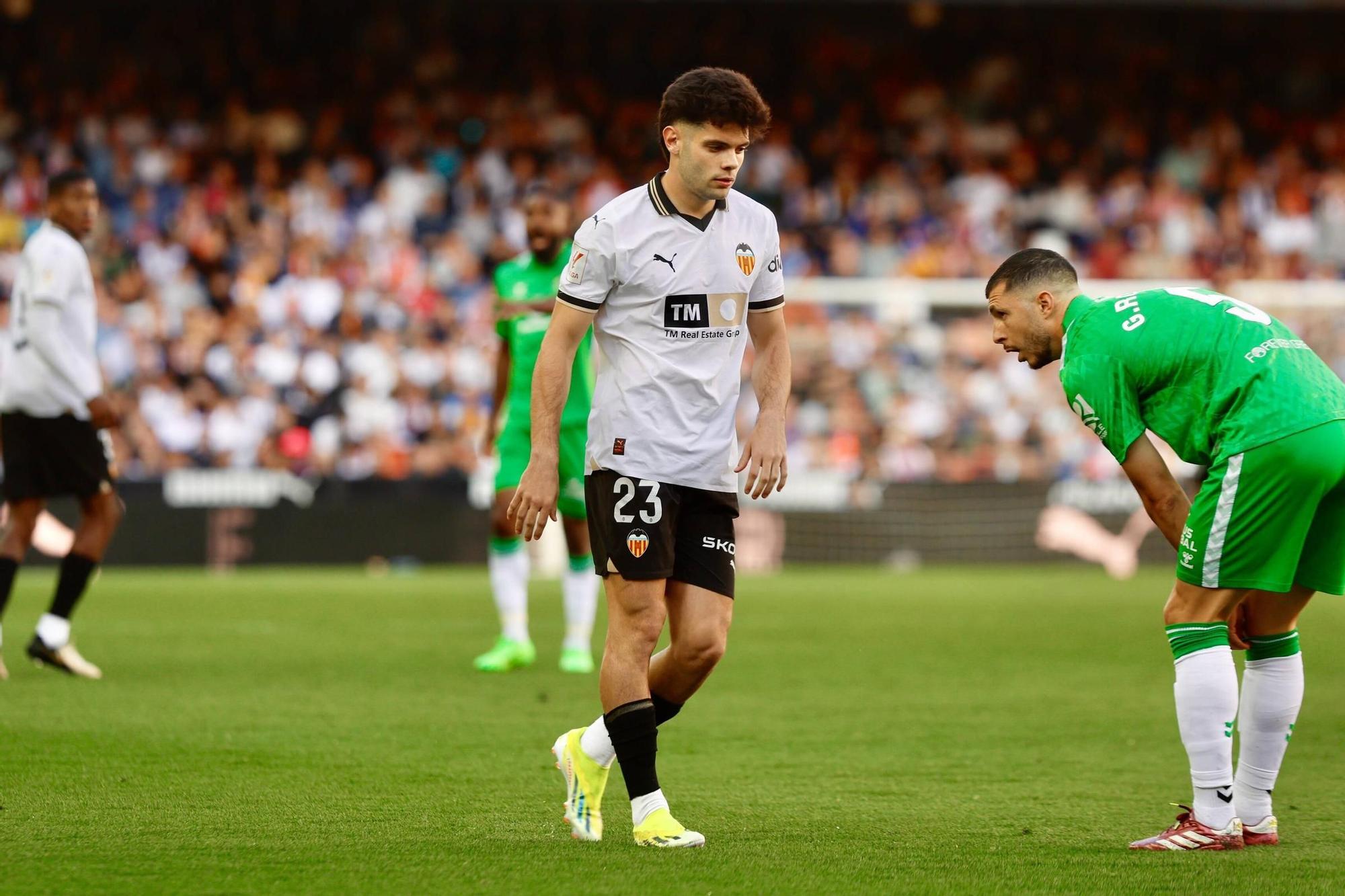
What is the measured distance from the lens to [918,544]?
20.0 metres

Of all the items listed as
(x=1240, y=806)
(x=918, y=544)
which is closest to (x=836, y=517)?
(x=918, y=544)

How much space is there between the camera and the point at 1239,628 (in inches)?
214

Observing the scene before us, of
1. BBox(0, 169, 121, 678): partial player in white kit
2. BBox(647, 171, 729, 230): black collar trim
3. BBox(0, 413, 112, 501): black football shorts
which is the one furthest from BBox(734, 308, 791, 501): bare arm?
BBox(0, 413, 112, 501): black football shorts

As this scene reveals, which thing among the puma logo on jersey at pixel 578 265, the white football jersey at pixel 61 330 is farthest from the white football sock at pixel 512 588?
the puma logo on jersey at pixel 578 265

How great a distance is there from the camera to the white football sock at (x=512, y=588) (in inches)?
395

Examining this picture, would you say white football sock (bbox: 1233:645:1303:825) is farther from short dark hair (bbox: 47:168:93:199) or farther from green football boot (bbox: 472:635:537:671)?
short dark hair (bbox: 47:168:93:199)

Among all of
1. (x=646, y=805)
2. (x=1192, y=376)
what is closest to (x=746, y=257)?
(x=1192, y=376)

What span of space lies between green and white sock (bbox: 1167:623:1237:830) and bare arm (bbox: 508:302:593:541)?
1985 millimetres

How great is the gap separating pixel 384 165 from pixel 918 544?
9.91 meters

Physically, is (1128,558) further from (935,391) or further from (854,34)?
(854,34)

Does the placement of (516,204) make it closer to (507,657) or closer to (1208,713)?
(507,657)

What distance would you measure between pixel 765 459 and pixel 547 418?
0.69 metres

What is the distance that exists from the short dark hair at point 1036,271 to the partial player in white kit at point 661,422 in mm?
790

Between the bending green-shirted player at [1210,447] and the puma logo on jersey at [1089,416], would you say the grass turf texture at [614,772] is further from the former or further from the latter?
the puma logo on jersey at [1089,416]
